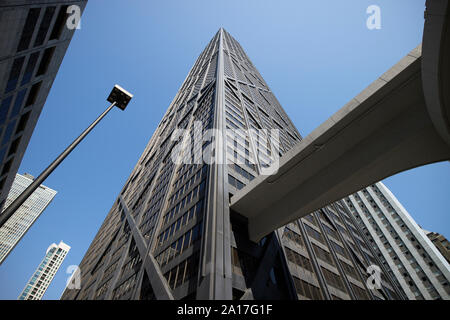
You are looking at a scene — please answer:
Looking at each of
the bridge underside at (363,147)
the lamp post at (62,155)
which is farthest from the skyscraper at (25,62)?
the bridge underside at (363,147)

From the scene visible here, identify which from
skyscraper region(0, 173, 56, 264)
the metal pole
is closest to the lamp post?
the metal pole

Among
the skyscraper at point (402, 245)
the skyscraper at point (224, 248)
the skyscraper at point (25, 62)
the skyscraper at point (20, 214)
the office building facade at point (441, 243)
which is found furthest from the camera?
the skyscraper at point (20, 214)

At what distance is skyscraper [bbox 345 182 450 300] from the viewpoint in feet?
179

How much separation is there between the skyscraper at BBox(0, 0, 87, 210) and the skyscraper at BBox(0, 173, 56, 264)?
132 meters

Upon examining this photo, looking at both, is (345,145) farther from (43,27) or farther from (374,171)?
(43,27)

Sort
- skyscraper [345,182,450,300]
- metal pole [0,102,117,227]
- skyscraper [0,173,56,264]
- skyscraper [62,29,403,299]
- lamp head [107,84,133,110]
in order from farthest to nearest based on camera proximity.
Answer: skyscraper [0,173,56,264] < skyscraper [345,182,450,300] < skyscraper [62,29,403,299] < lamp head [107,84,133,110] < metal pole [0,102,117,227]

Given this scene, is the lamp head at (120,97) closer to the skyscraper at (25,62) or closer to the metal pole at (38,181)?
the metal pole at (38,181)

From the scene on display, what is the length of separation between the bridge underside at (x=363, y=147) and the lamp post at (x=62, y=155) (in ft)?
35.1

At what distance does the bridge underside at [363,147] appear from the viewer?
1266 cm

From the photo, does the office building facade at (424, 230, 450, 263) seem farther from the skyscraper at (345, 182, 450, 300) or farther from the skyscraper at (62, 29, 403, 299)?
the skyscraper at (62, 29, 403, 299)

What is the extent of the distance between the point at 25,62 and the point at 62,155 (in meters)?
20.9

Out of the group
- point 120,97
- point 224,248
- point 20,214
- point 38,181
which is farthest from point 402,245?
point 20,214

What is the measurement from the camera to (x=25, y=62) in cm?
2138

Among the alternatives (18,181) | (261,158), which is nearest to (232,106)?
(261,158)
